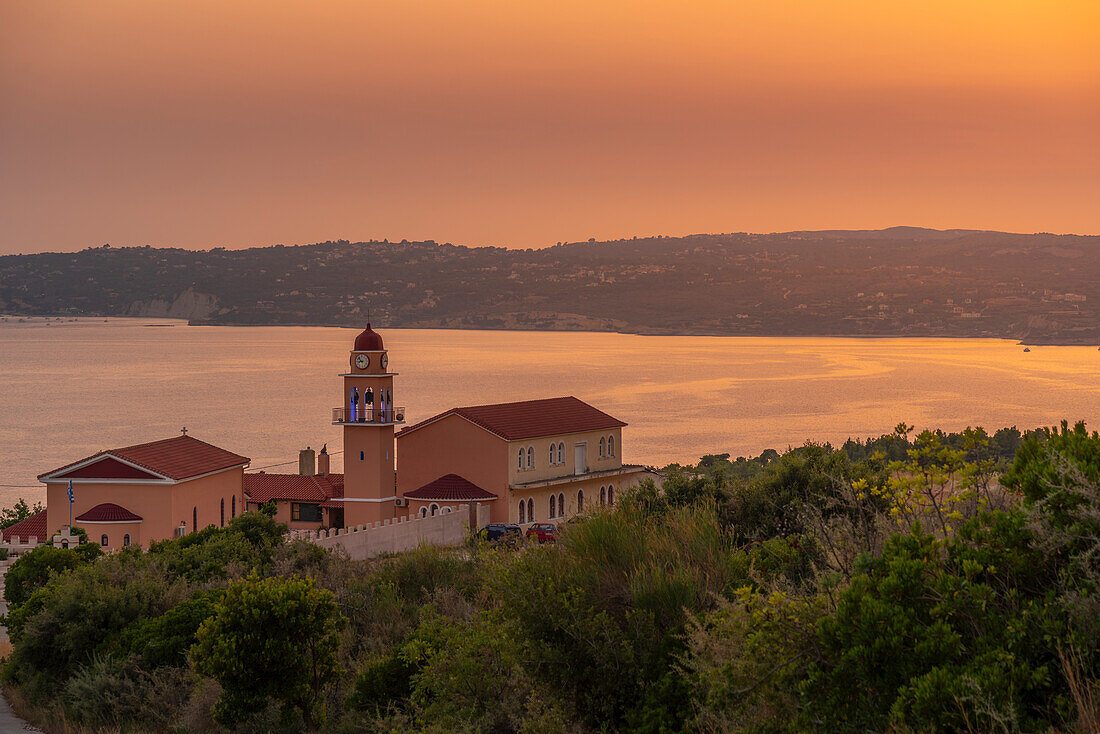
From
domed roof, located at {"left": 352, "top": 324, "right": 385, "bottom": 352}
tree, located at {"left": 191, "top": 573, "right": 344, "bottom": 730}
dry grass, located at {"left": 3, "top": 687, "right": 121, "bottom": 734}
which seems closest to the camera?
tree, located at {"left": 191, "top": 573, "right": 344, "bottom": 730}

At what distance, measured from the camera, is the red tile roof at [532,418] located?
151ft

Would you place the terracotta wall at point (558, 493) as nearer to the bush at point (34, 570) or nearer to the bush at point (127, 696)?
the bush at point (34, 570)

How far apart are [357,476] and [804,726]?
40776 mm

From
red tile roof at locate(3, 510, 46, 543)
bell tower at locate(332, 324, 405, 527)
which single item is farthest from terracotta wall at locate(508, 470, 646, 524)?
red tile roof at locate(3, 510, 46, 543)

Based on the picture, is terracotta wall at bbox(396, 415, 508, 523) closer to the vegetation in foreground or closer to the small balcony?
the small balcony

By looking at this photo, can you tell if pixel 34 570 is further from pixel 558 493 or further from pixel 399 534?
pixel 558 493

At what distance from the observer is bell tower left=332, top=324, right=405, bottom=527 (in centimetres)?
4759

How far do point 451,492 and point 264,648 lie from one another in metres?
29.9

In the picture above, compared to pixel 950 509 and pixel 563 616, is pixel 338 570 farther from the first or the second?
pixel 950 509

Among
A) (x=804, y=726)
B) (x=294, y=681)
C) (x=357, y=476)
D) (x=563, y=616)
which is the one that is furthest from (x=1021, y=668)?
(x=357, y=476)

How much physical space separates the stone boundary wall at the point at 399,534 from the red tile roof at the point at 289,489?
11.1 metres

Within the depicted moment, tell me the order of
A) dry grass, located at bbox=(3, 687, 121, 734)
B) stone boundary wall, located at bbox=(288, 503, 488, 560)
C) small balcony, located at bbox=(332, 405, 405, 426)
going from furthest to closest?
1. small balcony, located at bbox=(332, 405, 405, 426)
2. stone boundary wall, located at bbox=(288, 503, 488, 560)
3. dry grass, located at bbox=(3, 687, 121, 734)

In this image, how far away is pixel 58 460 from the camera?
10169 cm

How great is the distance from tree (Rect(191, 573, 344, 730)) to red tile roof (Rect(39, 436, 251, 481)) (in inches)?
1068
